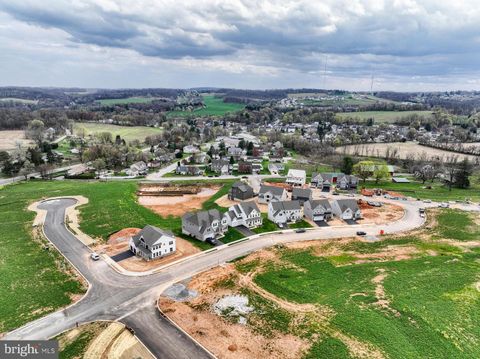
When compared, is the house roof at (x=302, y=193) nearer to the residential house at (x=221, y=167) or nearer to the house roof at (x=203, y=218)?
the house roof at (x=203, y=218)

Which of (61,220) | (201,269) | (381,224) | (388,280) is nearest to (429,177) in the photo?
(381,224)

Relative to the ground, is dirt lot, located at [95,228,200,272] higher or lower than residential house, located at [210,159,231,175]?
lower

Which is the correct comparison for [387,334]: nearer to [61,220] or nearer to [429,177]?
[61,220]

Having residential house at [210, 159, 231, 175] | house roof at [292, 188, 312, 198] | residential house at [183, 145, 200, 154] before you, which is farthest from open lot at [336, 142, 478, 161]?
house roof at [292, 188, 312, 198]

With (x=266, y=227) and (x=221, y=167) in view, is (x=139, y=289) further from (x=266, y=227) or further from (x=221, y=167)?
(x=221, y=167)

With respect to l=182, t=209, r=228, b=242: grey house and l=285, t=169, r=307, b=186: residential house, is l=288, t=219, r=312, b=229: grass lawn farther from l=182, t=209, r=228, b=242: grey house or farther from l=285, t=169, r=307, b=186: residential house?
l=285, t=169, r=307, b=186: residential house

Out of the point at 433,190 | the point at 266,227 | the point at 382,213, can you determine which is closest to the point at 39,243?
the point at 266,227

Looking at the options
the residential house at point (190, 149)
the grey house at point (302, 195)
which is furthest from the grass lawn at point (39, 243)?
the residential house at point (190, 149)
